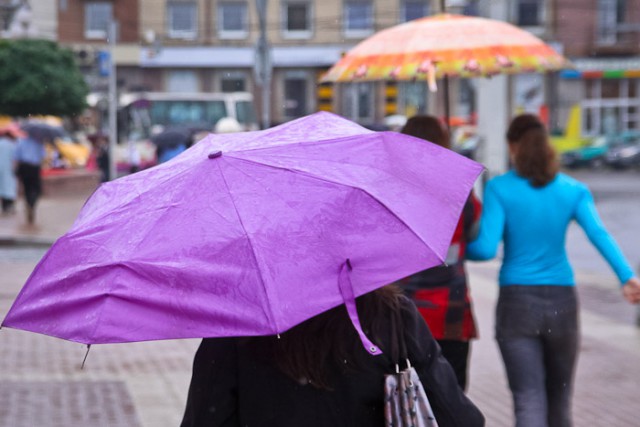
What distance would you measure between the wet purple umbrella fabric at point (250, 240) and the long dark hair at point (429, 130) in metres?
1.81

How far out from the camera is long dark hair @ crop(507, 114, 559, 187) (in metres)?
4.43

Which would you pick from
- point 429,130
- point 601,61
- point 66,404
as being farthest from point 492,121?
point 601,61

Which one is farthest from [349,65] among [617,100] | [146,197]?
[617,100]

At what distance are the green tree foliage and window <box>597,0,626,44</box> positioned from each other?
23275 mm

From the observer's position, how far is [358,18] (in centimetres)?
4912

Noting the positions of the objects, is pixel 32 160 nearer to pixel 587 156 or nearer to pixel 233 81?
pixel 587 156

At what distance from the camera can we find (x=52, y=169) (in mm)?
33031

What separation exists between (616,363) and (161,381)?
10.8ft

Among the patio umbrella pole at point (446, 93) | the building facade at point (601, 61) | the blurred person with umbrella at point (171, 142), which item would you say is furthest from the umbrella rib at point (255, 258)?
the building facade at point (601, 61)

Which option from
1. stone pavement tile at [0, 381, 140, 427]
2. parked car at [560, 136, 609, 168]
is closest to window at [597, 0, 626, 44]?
parked car at [560, 136, 609, 168]

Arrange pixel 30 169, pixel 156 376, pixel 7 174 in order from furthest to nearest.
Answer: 1. pixel 7 174
2. pixel 30 169
3. pixel 156 376

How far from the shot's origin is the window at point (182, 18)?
49.5 m

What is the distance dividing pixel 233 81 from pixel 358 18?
6.52 meters

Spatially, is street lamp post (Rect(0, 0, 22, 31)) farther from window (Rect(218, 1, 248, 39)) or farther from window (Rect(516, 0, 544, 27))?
window (Rect(516, 0, 544, 27))
